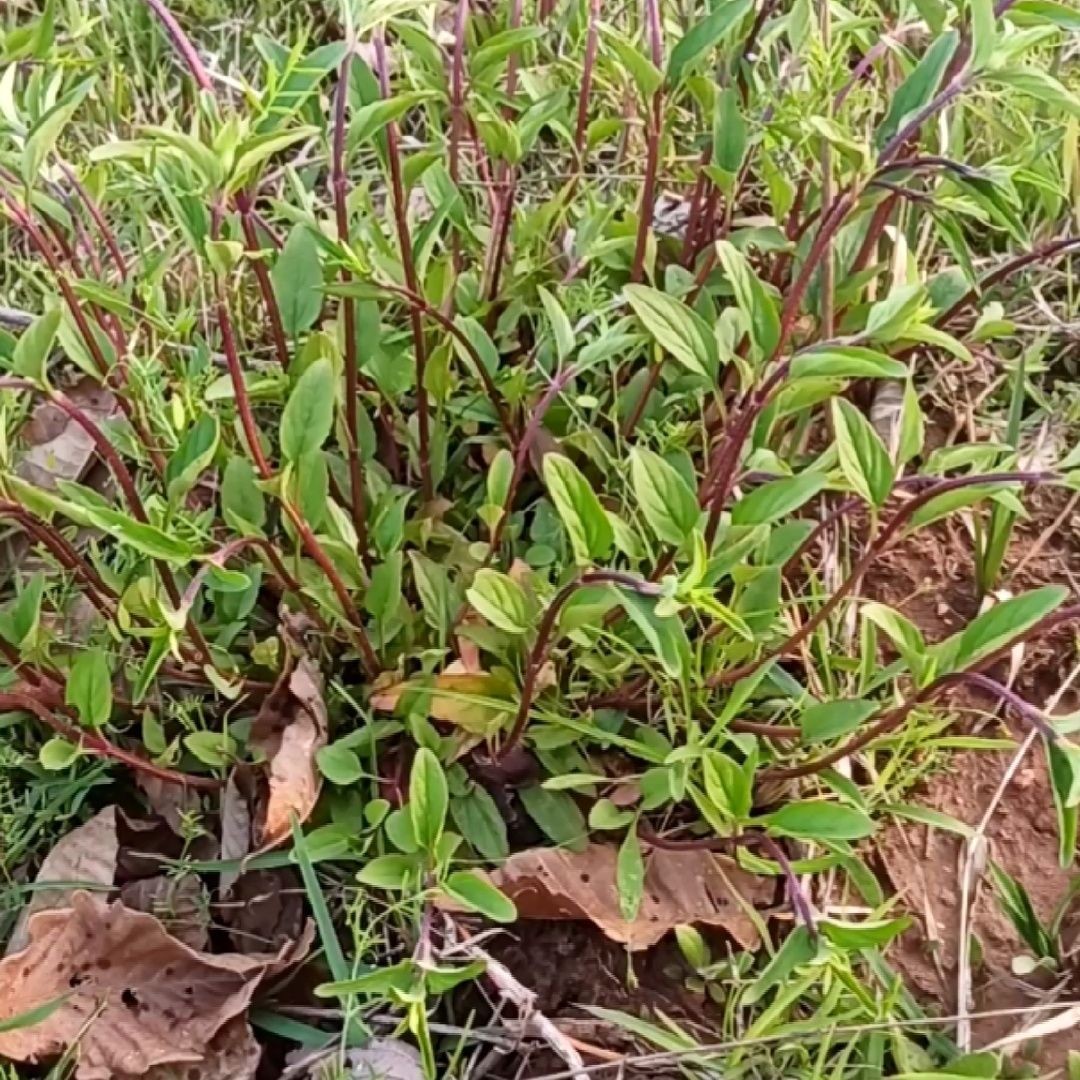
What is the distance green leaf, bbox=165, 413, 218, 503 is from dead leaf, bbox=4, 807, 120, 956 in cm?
34

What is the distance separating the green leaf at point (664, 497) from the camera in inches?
38.7

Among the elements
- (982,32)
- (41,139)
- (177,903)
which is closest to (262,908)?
(177,903)

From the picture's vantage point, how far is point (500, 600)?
1077mm

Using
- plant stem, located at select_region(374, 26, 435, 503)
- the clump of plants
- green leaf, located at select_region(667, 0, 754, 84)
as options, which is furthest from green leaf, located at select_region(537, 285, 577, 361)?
green leaf, located at select_region(667, 0, 754, 84)

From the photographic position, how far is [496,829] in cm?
117

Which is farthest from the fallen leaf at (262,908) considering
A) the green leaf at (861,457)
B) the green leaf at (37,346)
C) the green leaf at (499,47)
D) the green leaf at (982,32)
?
the green leaf at (982,32)

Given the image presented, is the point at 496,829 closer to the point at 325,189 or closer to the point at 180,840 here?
the point at 180,840

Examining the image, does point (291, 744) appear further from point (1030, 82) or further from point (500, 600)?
point (1030, 82)

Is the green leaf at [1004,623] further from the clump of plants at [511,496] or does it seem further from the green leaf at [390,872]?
the green leaf at [390,872]

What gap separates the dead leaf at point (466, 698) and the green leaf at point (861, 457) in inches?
13.9

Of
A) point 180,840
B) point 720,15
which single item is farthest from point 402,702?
point 720,15

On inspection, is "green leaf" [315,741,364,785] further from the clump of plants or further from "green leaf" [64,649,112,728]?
"green leaf" [64,649,112,728]

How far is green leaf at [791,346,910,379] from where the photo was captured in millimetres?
910

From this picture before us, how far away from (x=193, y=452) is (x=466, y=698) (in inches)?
11.9
